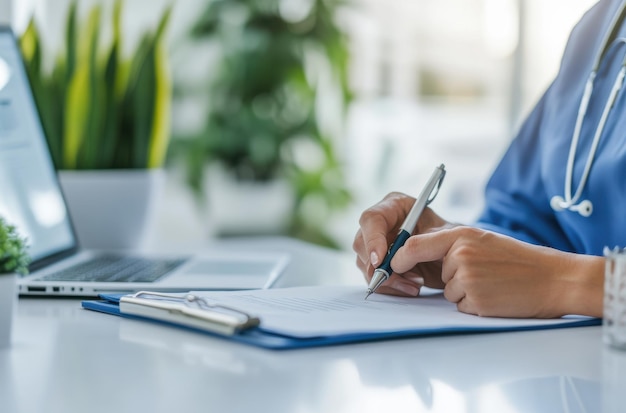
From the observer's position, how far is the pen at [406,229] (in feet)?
2.78

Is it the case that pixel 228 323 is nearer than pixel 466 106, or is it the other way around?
pixel 228 323

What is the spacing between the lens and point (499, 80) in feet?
13.2

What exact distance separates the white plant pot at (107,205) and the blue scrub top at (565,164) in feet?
1.94

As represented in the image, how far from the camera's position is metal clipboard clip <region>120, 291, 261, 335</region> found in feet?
2.27

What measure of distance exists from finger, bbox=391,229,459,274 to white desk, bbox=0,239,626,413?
4.5 inches

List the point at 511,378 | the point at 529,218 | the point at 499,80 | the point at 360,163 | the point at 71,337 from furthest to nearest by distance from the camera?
the point at 499,80 < the point at 360,163 < the point at 529,218 < the point at 71,337 < the point at 511,378

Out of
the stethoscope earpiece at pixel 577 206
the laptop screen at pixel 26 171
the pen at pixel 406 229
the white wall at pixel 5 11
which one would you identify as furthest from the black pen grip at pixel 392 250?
the white wall at pixel 5 11

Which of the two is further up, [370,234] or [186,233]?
[370,234]

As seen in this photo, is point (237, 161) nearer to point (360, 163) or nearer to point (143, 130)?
point (360, 163)

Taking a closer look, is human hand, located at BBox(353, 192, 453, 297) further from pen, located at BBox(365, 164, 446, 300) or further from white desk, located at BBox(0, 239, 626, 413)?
white desk, located at BBox(0, 239, 626, 413)

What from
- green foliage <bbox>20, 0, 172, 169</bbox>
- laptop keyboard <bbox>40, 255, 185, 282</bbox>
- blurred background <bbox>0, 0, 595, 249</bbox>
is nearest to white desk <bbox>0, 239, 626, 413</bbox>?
laptop keyboard <bbox>40, 255, 185, 282</bbox>

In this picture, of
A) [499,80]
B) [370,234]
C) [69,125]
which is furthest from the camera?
[499,80]

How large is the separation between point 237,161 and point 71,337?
2393mm

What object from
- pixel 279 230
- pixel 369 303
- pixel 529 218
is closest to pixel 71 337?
pixel 369 303
